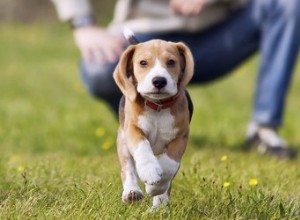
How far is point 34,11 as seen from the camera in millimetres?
17156

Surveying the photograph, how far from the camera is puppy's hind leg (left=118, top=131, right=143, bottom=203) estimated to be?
2.95 m

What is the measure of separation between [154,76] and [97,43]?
2.19m

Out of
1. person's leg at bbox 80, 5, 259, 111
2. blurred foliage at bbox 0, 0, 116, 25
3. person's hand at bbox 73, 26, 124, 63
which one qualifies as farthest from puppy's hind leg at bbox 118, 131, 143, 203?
blurred foliage at bbox 0, 0, 116, 25

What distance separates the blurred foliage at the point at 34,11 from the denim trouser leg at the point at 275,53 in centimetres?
1116

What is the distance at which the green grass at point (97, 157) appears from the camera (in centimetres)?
305

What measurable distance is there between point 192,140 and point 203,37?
722 mm

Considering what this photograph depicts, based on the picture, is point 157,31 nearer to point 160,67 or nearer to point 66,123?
point 66,123

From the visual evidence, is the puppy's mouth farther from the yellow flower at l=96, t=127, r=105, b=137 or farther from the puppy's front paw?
the yellow flower at l=96, t=127, r=105, b=137

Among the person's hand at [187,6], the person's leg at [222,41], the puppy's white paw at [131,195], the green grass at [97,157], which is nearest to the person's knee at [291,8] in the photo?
the person's leg at [222,41]

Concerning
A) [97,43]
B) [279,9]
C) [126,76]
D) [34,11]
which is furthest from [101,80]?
[34,11]

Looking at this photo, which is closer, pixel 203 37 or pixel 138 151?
pixel 138 151

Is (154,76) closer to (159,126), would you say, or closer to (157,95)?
(157,95)

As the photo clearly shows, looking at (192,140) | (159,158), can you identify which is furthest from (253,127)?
(159,158)

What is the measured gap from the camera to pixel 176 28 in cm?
553
